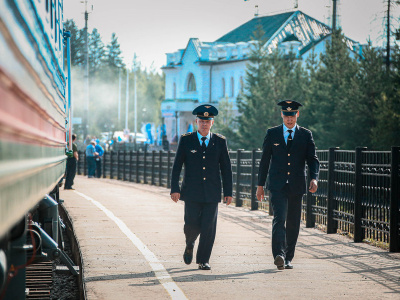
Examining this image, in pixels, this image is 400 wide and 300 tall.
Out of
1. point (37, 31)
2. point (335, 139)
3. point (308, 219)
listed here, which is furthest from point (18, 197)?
point (335, 139)

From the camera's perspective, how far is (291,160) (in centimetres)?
963

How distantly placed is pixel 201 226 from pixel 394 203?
119 inches

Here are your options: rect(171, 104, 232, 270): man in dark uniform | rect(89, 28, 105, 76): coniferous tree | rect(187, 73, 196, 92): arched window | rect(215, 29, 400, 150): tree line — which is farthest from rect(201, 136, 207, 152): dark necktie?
rect(89, 28, 105, 76): coniferous tree

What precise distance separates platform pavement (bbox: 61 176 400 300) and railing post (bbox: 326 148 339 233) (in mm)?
247

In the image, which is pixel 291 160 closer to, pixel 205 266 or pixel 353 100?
pixel 205 266

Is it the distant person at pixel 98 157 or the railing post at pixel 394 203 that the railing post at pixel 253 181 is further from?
the distant person at pixel 98 157

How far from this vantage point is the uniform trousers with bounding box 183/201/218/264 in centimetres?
934

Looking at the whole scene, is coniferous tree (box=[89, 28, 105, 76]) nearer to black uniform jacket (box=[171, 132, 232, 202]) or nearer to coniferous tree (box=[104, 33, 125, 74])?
coniferous tree (box=[104, 33, 125, 74])

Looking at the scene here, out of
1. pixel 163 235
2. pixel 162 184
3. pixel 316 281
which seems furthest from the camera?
pixel 162 184

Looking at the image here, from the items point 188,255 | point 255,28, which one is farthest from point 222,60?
point 188,255

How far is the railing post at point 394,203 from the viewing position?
1100 centimetres

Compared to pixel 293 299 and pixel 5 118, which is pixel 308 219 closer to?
pixel 293 299

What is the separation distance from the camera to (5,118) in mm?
3492

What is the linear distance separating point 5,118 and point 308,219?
1151cm
